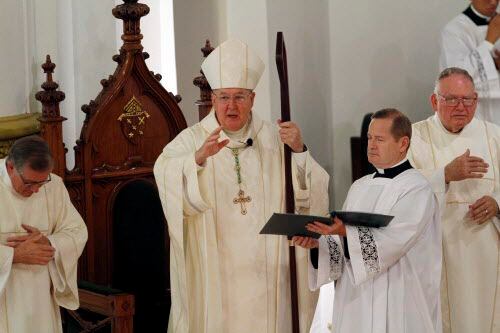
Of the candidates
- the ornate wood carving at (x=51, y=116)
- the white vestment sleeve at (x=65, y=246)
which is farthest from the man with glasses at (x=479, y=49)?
the white vestment sleeve at (x=65, y=246)

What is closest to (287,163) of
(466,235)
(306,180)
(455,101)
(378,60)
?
(306,180)

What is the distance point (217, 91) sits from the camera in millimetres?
6832

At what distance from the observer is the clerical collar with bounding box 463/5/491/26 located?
29.5 ft

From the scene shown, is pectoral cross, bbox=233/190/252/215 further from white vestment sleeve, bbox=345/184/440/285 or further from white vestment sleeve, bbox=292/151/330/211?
white vestment sleeve, bbox=345/184/440/285

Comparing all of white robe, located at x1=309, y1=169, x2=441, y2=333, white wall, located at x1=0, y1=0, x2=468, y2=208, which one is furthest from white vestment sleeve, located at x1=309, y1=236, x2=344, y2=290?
white wall, located at x1=0, y1=0, x2=468, y2=208

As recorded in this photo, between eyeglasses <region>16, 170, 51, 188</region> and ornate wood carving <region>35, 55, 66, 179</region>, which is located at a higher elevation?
ornate wood carving <region>35, 55, 66, 179</region>

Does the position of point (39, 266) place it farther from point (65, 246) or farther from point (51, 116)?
point (51, 116)

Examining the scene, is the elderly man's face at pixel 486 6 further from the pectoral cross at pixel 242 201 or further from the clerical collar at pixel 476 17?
the pectoral cross at pixel 242 201

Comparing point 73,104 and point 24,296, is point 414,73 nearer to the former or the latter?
point 73,104

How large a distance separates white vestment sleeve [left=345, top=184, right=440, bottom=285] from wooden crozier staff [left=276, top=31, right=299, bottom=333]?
2.00ft

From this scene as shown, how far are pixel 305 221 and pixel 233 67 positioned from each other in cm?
131

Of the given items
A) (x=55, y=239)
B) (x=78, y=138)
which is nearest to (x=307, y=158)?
(x=55, y=239)

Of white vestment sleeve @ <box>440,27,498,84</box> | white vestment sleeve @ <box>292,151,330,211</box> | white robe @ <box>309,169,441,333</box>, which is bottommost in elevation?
white robe @ <box>309,169,441,333</box>

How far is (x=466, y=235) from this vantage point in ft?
23.9
